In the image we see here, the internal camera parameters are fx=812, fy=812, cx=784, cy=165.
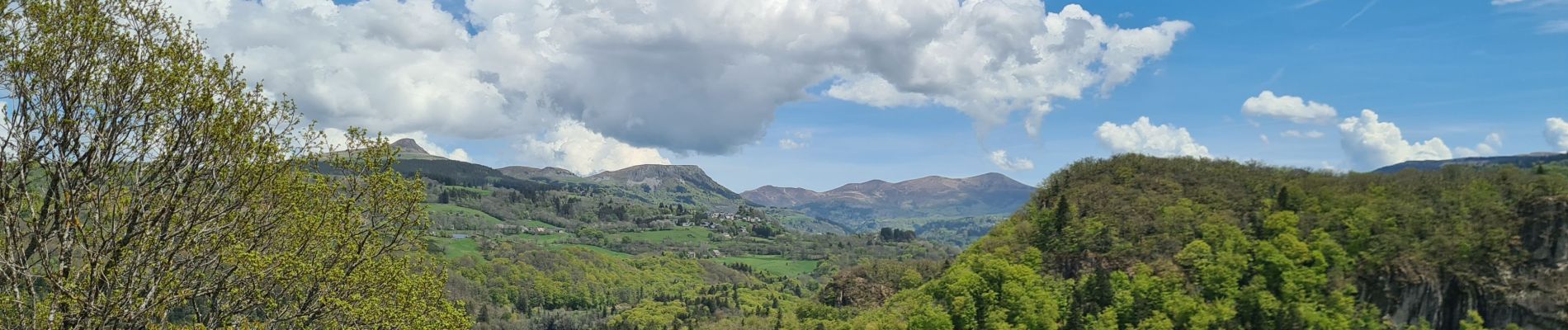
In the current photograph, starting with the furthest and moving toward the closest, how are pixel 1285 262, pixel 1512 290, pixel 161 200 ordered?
pixel 1285 262
pixel 1512 290
pixel 161 200

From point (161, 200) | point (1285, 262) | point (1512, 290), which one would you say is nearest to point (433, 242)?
point (161, 200)

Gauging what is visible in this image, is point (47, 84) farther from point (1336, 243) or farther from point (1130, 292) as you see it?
point (1336, 243)

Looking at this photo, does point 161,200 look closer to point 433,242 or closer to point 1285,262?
point 433,242

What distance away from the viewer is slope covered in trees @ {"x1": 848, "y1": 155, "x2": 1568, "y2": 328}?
7950cm

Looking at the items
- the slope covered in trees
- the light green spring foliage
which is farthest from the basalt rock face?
the light green spring foliage

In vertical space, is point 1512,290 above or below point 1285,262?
below

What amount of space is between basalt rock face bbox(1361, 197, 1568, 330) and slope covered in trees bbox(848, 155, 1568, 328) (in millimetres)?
120

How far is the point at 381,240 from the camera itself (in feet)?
75.1

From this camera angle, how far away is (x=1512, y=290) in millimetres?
77188

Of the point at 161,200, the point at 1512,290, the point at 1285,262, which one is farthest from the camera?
the point at 1285,262

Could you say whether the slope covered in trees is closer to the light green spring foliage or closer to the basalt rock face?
the basalt rock face

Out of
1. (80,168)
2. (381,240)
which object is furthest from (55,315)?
(381,240)

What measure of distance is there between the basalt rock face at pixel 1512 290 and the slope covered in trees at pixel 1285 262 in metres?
0.12

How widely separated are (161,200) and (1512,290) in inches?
4038
